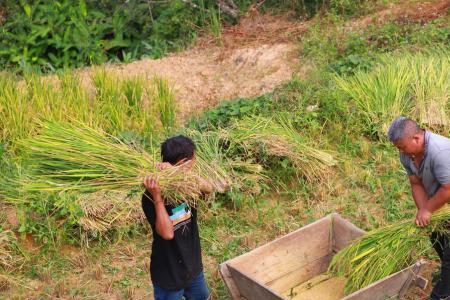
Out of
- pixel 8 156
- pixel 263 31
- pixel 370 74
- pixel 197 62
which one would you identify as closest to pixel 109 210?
pixel 8 156

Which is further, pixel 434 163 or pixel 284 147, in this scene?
pixel 284 147

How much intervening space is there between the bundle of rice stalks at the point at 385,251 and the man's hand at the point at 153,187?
1389mm

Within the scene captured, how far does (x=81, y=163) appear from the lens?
207 inches

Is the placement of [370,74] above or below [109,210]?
above

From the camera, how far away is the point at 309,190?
6113mm

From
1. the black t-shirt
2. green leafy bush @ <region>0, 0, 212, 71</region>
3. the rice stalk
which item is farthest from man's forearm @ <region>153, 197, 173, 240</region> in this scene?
green leafy bush @ <region>0, 0, 212, 71</region>

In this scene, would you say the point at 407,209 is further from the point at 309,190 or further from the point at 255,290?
the point at 255,290

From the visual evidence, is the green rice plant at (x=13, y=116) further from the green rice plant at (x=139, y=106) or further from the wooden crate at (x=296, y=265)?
the wooden crate at (x=296, y=265)

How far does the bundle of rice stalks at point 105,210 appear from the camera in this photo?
17.6ft

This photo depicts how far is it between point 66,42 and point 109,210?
4374 millimetres

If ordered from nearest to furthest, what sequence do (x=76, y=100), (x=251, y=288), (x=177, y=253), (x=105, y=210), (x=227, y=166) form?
1. (x=177, y=253)
2. (x=251, y=288)
3. (x=105, y=210)
4. (x=227, y=166)
5. (x=76, y=100)

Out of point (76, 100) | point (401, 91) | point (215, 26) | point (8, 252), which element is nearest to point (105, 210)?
point (8, 252)

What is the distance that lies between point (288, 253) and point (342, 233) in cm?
39

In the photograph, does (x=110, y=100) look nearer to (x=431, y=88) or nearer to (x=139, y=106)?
(x=139, y=106)
